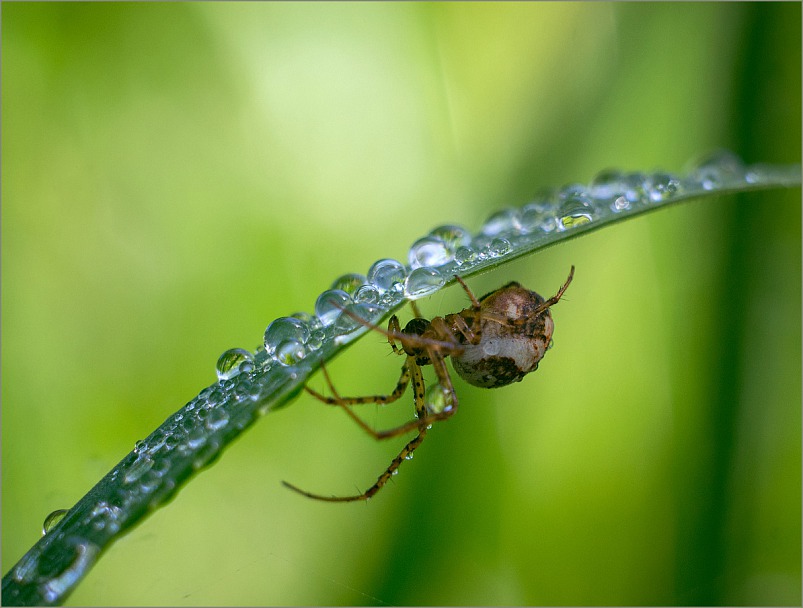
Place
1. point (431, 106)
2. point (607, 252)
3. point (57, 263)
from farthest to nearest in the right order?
point (431, 106)
point (607, 252)
point (57, 263)

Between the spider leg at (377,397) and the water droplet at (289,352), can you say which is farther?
the spider leg at (377,397)

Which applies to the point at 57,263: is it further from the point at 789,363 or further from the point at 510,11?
the point at 789,363

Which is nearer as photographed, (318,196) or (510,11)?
(318,196)

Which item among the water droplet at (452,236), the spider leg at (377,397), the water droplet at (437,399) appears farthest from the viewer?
the water droplet at (437,399)

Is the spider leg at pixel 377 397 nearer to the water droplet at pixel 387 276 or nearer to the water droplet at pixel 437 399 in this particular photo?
the water droplet at pixel 437 399

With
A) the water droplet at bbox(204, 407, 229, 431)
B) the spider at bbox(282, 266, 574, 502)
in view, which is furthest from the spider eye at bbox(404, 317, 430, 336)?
the water droplet at bbox(204, 407, 229, 431)

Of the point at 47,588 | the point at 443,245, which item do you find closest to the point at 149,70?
the point at 443,245

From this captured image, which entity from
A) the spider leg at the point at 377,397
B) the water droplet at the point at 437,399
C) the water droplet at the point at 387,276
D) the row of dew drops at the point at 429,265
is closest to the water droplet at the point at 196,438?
the row of dew drops at the point at 429,265
